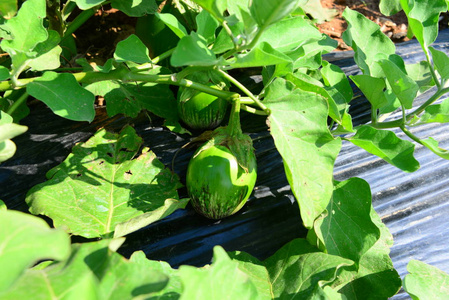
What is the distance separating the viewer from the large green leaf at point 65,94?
1.08 meters

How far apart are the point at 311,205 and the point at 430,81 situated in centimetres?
73

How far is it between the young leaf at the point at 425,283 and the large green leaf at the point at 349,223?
0.14m

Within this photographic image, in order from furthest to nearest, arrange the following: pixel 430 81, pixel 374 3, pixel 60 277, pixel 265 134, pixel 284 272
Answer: pixel 374 3 → pixel 265 134 → pixel 430 81 → pixel 284 272 → pixel 60 277

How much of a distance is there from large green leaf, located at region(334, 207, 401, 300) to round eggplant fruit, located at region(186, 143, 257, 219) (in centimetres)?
38

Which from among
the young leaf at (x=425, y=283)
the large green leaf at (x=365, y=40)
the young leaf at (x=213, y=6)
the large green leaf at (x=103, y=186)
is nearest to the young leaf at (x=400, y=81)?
the large green leaf at (x=365, y=40)

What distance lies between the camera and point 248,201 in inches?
54.1

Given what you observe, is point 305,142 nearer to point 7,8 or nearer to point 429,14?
point 429,14

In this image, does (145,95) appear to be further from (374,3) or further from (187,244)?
(374,3)

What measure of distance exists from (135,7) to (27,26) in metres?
0.57

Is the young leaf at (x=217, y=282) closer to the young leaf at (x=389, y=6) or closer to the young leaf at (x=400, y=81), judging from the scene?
the young leaf at (x=400, y=81)

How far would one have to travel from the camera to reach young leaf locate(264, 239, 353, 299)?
3.64ft

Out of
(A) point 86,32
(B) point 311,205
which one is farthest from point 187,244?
(A) point 86,32

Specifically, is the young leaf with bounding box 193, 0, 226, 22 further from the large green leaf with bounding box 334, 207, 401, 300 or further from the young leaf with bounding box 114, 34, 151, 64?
the large green leaf with bounding box 334, 207, 401, 300

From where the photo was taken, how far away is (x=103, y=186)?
1.31 m
